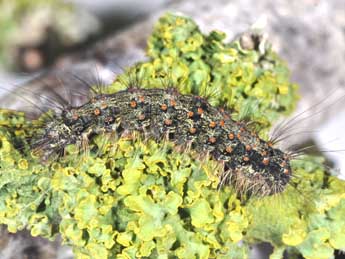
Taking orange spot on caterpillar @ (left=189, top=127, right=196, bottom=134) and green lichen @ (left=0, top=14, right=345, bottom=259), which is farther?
orange spot on caterpillar @ (left=189, top=127, right=196, bottom=134)

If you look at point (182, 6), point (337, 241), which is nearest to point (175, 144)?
point (337, 241)

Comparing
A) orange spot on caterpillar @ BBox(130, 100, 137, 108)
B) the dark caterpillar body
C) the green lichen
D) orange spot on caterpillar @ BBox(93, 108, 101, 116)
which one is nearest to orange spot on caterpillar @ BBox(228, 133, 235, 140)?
the dark caterpillar body

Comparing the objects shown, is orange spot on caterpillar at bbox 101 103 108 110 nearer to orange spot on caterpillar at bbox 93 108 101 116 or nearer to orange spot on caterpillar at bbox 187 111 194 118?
orange spot on caterpillar at bbox 93 108 101 116

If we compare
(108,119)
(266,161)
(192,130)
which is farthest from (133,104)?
(266,161)

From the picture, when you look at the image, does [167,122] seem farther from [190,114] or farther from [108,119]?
[108,119]

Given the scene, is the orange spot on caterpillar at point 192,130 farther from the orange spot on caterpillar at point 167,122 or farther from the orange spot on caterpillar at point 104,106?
the orange spot on caterpillar at point 104,106

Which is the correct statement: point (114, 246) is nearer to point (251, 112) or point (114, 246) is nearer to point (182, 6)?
point (251, 112)
